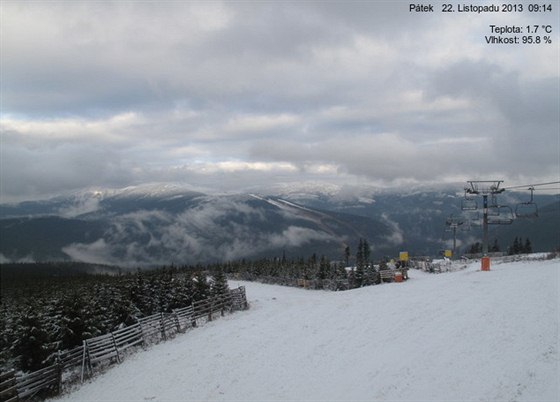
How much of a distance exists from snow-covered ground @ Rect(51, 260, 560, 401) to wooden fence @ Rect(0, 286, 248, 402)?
56.3 inches

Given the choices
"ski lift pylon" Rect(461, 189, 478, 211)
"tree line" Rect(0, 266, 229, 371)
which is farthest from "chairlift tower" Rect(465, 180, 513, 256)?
"tree line" Rect(0, 266, 229, 371)

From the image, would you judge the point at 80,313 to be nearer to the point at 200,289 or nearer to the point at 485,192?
the point at 200,289

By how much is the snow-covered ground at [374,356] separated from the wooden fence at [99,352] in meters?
1.43

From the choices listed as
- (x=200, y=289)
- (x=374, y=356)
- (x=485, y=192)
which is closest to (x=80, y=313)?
(x=200, y=289)

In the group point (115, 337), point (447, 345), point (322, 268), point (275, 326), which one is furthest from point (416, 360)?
point (322, 268)

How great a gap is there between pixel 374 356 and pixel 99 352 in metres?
15.7

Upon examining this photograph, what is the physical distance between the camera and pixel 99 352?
2417cm

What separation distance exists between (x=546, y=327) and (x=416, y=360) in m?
7.32

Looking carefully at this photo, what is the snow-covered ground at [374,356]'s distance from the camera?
16.2 meters

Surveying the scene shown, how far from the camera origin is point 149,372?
21203 millimetres

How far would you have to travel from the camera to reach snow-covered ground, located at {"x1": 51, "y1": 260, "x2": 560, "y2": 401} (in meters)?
16.2

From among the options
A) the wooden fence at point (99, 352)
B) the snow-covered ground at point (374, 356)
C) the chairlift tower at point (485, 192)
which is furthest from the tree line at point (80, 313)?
the chairlift tower at point (485, 192)

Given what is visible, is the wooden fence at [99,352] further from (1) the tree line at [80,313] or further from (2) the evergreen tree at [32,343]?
(1) the tree line at [80,313]

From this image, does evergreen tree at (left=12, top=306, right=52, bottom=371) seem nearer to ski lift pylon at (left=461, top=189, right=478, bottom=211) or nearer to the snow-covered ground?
the snow-covered ground
